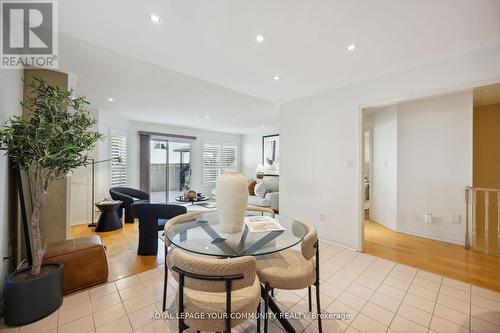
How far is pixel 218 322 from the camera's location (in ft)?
3.67

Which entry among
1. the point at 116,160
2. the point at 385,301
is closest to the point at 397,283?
the point at 385,301

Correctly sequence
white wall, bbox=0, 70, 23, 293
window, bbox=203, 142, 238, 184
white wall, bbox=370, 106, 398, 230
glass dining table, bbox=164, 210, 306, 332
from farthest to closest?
window, bbox=203, 142, 238, 184 < white wall, bbox=370, 106, 398, 230 < white wall, bbox=0, 70, 23, 293 < glass dining table, bbox=164, 210, 306, 332

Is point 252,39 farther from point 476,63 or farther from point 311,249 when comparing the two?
point 476,63

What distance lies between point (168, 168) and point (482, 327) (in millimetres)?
6965

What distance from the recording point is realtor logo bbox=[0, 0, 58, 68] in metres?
1.70

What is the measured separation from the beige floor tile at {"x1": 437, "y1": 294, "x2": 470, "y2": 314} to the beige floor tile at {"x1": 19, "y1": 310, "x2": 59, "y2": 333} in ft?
10.9

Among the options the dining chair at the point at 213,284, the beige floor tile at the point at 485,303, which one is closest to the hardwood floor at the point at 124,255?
the dining chair at the point at 213,284

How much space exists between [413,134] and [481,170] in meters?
1.36

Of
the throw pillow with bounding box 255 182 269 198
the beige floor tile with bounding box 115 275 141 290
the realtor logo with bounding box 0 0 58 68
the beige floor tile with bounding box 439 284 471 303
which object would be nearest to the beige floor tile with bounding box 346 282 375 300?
the beige floor tile with bounding box 439 284 471 303

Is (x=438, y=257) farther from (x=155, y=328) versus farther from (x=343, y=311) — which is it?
(x=155, y=328)

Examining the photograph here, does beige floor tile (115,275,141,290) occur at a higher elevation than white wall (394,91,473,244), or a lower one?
lower

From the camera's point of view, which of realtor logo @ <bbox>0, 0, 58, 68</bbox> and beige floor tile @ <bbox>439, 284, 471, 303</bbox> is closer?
realtor logo @ <bbox>0, 0, 58, 68</bbox>

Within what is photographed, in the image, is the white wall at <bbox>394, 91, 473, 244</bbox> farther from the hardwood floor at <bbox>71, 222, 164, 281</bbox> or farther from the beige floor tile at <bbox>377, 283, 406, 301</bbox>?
the hardwood floor at <bbox>71, 222, 164, 281</bbox>

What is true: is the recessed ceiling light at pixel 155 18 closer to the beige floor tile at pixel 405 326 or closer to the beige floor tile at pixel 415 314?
the beige floor tile at pixel 405 326
